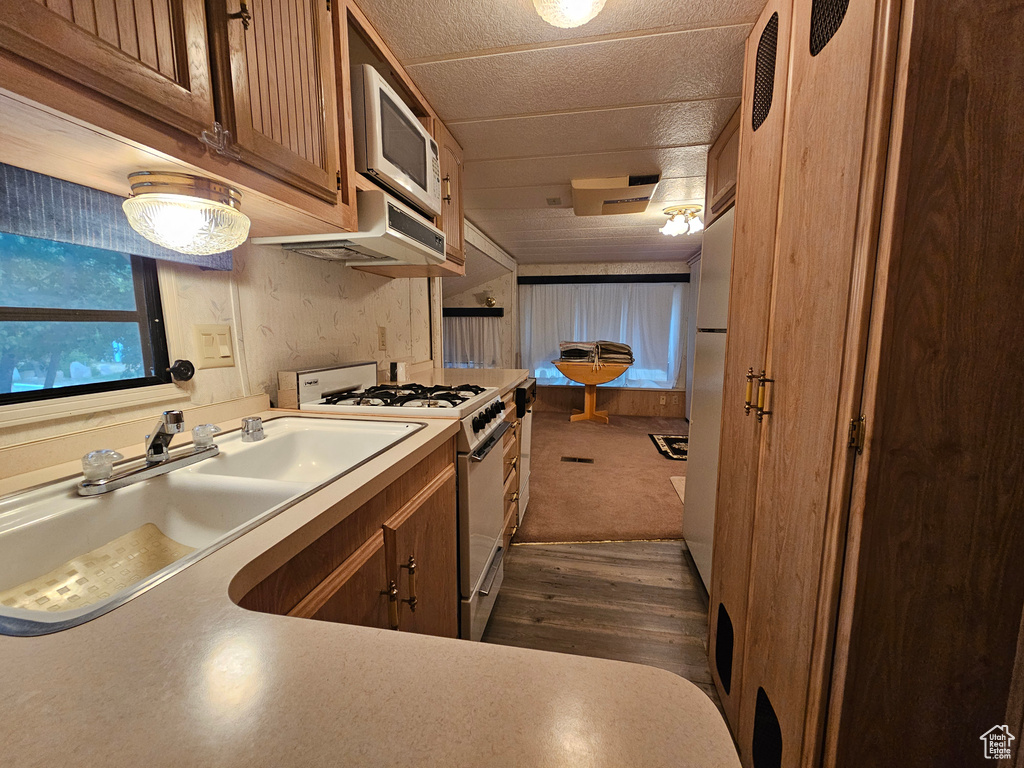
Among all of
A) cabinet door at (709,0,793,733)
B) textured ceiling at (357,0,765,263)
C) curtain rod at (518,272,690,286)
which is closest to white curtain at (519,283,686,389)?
curtain rod at (518,272,690,286)

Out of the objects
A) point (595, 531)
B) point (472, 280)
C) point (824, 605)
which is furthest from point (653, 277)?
point (824, 605)

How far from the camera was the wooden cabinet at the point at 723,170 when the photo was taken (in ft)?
5.18

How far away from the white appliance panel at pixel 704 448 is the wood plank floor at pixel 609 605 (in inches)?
7.1

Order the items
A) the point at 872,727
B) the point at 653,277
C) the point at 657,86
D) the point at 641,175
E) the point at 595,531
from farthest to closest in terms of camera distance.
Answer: the point at 653,277 → the point at 595,531 → the point at 641,175 → the point at 657,86 → the point at 872,727

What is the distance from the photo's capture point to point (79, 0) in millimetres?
550

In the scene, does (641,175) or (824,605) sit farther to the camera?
(641,175)

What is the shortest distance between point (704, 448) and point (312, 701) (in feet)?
6.12

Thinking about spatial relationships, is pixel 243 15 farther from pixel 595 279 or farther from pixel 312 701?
pixel 595 279

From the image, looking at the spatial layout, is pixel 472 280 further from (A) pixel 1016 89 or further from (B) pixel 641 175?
(A) pixel 1016 89

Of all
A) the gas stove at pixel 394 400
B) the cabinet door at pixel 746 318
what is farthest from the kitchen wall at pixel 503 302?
the cabinet door at pixel 746 318

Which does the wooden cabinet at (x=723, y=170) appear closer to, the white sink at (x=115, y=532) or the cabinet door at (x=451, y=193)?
the cabinet door at (x=451, y=193)

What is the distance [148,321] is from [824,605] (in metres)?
1.60

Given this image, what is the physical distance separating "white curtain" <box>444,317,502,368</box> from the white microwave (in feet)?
13.8

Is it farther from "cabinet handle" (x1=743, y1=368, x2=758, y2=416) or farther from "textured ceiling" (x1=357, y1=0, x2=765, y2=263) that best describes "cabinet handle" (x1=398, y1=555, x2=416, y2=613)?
"textured ceiling" (x1=357, y1=0, x2=765, y2=263)
